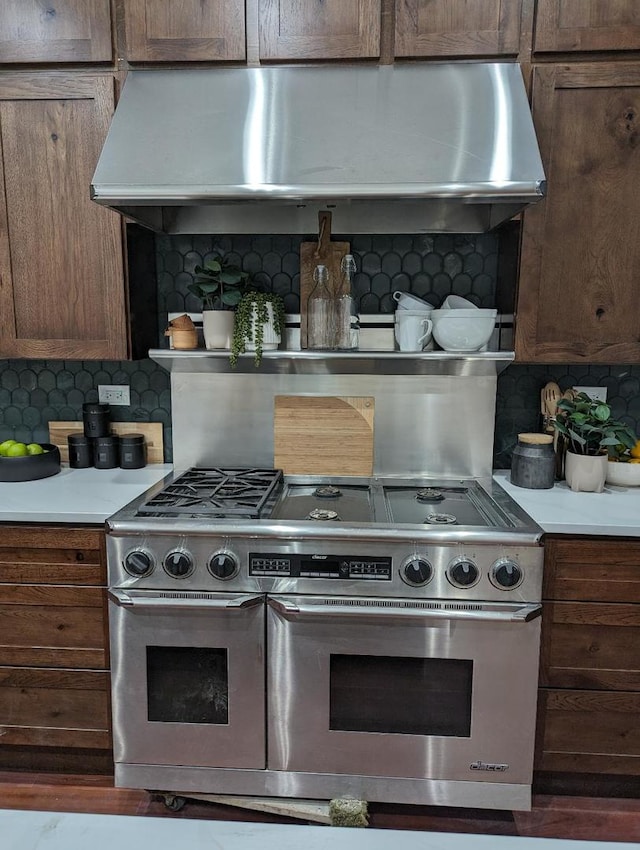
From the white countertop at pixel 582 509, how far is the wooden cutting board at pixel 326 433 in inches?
21.0

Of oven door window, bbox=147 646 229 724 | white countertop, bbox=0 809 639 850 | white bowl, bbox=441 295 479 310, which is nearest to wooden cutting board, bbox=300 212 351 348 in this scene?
white bowl, bbox=441 295 479 310

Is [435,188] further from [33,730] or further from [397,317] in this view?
[33,730]

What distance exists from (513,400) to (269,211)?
1156mm

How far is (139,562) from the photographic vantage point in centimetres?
182

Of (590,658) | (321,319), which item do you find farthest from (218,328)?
(590,658)

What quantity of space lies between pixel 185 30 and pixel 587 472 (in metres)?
1.92

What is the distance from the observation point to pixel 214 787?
190 cm

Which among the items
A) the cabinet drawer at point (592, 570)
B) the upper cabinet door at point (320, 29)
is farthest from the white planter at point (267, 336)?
the cabinet drawer at point (592, 570)

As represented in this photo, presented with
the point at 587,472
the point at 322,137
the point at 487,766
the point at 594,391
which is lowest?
the point at 487,766

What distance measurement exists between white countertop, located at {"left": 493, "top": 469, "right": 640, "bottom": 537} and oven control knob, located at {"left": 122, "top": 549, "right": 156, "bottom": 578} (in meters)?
1.14

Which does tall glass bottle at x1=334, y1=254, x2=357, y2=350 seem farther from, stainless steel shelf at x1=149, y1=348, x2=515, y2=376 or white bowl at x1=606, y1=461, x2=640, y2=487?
white bowl at x1=606, y1=461, x2=640, y2=487

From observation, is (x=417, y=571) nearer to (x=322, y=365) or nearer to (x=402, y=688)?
(x=402, y=688)

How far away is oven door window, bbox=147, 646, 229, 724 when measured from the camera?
1874 millimetres

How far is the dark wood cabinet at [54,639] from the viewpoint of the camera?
191 cm
